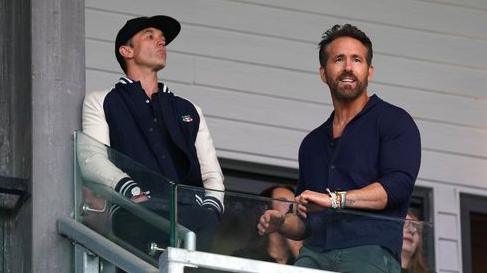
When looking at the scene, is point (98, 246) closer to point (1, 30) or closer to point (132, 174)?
point (132, 174)

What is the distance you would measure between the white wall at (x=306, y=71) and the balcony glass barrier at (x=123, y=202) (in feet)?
8.13

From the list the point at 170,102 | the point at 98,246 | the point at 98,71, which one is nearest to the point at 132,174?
the point at 98,246

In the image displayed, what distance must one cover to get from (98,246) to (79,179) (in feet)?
2.25

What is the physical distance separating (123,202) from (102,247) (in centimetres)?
22

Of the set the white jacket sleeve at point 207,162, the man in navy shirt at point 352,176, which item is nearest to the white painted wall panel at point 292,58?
the white jacket sleeve at point 207,162

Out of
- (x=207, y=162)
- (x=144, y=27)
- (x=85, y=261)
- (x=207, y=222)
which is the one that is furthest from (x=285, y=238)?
(x=144, y=27)

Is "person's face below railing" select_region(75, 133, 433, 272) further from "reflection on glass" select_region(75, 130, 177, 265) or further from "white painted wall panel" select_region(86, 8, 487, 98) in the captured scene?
"white painted wall panel" select_region(86, 8, 487, 98)

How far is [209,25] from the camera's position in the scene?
12242 mm

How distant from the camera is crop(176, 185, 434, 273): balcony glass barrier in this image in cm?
858

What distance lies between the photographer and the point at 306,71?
491 inches

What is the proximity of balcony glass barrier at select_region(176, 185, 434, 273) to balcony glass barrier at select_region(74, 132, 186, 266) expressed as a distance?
16 centimetres

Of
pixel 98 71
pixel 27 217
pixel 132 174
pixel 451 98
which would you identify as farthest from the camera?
pixel 451 98

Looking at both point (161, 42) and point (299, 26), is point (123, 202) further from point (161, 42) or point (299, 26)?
point (299, 26)

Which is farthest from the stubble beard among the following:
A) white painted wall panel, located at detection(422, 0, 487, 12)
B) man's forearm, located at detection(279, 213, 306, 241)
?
white painted wall panel, located at detection(422, 0, 487, 12)
